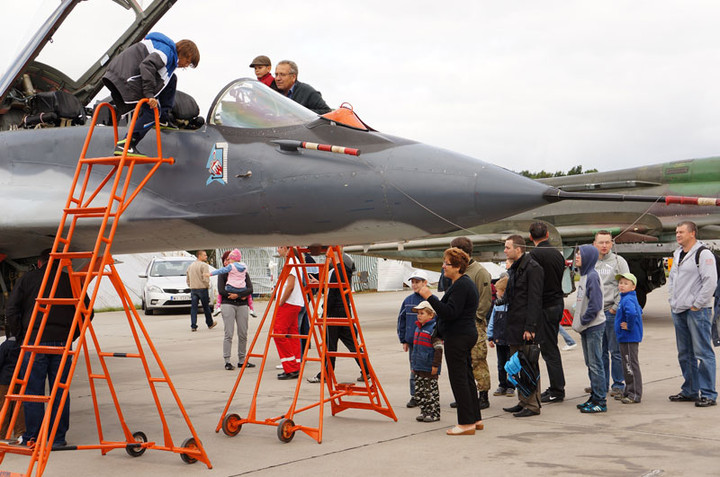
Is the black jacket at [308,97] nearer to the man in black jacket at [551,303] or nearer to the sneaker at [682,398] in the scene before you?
the man in black jacket at [551,303]

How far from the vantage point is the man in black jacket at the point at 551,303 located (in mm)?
7574

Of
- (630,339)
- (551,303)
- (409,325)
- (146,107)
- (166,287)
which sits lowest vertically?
(166,287)

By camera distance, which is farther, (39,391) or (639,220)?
(639,220)

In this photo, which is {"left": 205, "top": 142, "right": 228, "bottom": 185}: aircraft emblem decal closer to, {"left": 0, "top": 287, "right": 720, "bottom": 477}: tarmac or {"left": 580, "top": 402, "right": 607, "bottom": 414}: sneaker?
{"left": 0, "top": 287, "right": 720, "bottom": 477}: tarmac

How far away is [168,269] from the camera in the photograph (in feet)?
76.6

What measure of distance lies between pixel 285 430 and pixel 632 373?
3.71 m

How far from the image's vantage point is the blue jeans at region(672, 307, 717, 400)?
287 inches

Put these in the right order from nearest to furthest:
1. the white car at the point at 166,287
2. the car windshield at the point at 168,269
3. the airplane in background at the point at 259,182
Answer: the airplane in background at the point at 259,182
the white car at the point at 166,287
the car windshield at the point at 168,269

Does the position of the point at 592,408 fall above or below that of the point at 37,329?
below

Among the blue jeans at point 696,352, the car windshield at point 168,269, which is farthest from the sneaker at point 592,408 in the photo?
the car windshield at point 168,269

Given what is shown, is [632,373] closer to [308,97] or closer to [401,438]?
[401,438]

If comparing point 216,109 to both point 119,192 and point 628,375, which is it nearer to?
point 119,192

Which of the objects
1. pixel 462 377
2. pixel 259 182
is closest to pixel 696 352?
pixel 462 377

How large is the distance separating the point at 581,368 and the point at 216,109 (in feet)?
20.7
